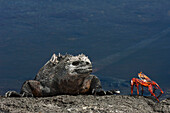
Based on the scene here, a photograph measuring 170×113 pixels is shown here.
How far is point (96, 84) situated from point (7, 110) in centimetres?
516

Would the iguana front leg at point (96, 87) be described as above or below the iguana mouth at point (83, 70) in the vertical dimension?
below

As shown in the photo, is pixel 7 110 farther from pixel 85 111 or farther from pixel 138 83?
pixel 138 83

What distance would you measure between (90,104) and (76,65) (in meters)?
2.40

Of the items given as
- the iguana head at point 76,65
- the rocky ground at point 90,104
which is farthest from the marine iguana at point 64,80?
the rocky ground at point 90,104

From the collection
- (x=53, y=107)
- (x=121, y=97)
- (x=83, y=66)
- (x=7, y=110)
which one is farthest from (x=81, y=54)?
(x=7, y=110)

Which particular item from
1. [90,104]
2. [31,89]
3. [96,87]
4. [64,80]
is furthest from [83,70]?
[31,89]

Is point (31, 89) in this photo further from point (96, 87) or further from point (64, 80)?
point (96, 87)

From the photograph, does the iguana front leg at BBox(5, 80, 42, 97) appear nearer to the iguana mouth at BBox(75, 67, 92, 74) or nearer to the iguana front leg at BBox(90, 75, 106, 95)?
the iguana mouth at BBox(75, 67, 92, 74)

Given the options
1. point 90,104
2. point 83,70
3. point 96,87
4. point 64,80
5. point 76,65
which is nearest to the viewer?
point 90,104

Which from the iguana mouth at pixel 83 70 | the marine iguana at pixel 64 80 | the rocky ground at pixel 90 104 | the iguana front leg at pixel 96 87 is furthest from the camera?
the iguana front leg at pixel 96 87

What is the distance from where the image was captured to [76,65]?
13.5m

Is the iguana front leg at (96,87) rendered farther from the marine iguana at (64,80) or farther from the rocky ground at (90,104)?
the rocky ground at (90,104)

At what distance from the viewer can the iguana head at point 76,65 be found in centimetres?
1336

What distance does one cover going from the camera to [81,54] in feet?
46.3
